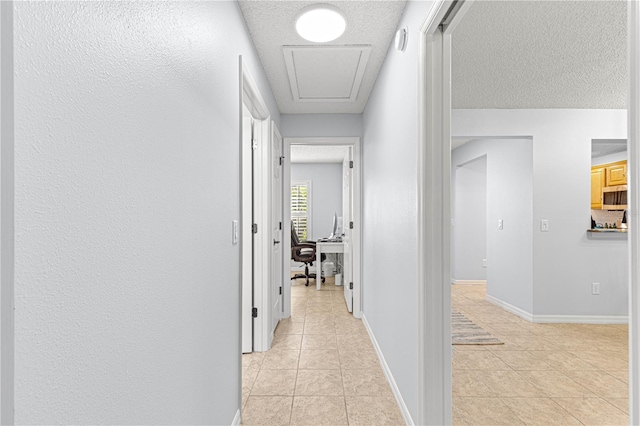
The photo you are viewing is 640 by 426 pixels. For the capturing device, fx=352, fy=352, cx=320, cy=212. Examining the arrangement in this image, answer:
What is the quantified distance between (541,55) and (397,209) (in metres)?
1.80

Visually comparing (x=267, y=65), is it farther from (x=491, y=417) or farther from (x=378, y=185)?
(x=491, y=417)

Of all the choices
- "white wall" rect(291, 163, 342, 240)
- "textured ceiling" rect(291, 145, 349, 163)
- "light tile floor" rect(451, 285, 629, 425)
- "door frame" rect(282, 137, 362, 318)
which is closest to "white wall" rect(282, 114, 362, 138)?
"door frame" rect(282, 137, 362, 318)

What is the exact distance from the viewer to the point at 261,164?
10.0 feet

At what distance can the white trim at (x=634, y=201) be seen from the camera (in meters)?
0.62

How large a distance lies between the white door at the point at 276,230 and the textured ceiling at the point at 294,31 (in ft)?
2.36

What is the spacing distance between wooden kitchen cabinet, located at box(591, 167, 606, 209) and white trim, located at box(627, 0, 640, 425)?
584cm

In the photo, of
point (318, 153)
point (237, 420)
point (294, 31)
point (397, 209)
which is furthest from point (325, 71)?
point (318, 153)

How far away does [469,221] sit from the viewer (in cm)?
631

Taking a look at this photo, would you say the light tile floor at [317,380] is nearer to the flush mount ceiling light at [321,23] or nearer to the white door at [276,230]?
the white door at [276,230]

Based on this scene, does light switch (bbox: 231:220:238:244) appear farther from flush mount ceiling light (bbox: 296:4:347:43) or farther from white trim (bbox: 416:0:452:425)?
flush mount ceiling light (bbox: 296:4:347:43)

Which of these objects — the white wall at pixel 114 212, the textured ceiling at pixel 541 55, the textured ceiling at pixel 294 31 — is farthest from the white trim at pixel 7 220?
the textured ceiling at pixel 541 55

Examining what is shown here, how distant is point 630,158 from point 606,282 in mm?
4333

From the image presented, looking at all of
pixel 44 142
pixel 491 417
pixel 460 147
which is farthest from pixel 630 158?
pixel 460 147

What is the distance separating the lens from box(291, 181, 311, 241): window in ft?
26.0
